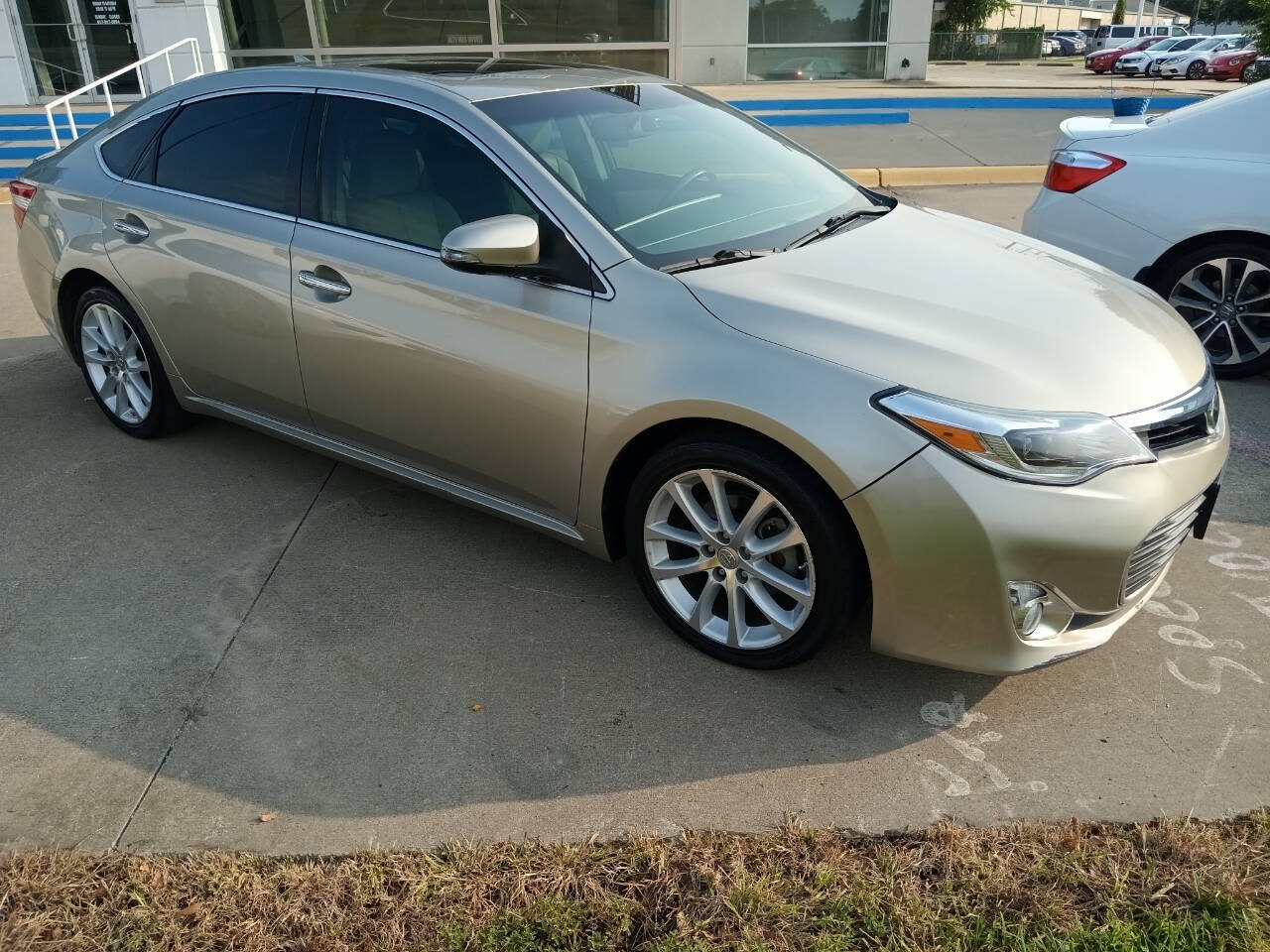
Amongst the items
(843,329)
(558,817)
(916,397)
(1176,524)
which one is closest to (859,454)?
(916,397)

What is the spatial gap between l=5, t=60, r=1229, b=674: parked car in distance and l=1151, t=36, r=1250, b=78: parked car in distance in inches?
1651

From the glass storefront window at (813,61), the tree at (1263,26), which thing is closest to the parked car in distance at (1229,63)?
the tree at (1263,26)

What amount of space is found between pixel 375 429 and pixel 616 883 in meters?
1.93

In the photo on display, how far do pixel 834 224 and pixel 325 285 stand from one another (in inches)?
71.1

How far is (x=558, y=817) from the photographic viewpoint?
256 centimetres

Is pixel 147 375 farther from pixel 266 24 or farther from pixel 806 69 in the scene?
pixel 806 69

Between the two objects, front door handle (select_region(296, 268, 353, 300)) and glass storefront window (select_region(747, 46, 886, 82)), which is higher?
front door handle (select_region(296, 268, 353, 300))

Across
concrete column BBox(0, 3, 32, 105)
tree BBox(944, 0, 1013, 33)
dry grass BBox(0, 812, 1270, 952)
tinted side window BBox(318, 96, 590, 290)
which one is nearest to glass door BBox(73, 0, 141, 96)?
concrete column BBox(0, 3, 32, 105)

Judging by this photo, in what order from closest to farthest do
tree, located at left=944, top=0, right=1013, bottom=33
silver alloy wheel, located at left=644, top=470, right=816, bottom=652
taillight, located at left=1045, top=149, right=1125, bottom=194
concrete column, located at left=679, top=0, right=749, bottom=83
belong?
silver alloy wheel, located at left=644, top=470, right=816, bottom=652, taillight, located at left=1045, top=149, right=1125, bottom=194, concrete column, located at left=679, top=0, right=749, bottom=83, tree, located at left=944, top=0, right=1013, bottom=33

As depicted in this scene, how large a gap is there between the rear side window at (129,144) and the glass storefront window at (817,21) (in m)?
18.8

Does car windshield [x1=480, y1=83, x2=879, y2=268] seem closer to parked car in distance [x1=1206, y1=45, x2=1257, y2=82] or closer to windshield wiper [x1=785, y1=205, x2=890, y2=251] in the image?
windshield wiper [x1=785, y1=205, x2=890, y2=251]

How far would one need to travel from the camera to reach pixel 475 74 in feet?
12.4

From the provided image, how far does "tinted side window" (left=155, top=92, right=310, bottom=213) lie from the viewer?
3.79 meters

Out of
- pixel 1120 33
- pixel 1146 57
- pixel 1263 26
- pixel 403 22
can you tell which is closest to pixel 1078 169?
pixel 403 22
